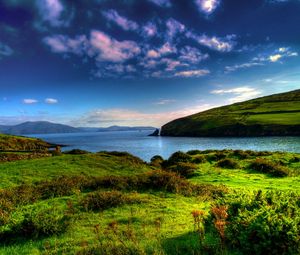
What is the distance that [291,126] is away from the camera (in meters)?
159

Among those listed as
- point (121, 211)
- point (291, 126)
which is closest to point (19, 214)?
point (121, 211)

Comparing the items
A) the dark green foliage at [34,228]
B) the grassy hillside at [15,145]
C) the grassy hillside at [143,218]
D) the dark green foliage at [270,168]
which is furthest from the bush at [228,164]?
the grassy hillside at [15,145]

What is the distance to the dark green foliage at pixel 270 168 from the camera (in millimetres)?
30031

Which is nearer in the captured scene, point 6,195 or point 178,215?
point 178,215

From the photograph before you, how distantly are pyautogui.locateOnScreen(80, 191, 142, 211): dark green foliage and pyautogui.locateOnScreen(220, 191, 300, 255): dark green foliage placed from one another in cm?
687

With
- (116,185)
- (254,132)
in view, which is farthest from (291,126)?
(116,185)

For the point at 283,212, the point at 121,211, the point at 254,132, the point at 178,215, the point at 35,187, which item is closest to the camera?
the point at 283,212

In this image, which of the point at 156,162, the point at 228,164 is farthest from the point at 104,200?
the point at 156,162

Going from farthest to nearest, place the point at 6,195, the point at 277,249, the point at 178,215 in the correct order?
the point at 6,195
the point at 178,215
the point at 277,249

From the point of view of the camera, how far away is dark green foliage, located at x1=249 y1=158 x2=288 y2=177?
30.0 meters

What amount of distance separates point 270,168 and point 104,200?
939 inches

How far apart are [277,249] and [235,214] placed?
2131 mm

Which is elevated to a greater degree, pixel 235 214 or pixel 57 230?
pixel 235 214

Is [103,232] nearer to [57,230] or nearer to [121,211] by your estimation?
[57,230]
